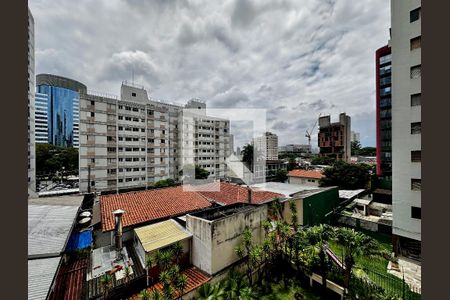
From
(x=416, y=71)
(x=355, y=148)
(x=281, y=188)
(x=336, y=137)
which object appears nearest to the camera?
(x=416, y=71)

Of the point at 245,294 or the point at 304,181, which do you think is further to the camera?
the point at 304,181

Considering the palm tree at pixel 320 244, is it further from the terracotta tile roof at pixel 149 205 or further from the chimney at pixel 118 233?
the chimney at pixel 118 233

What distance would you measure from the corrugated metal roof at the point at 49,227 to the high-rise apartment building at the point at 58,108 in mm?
82248

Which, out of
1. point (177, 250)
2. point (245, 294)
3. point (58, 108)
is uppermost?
point (58, 108)

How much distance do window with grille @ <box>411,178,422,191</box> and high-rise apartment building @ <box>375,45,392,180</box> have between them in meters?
17.5

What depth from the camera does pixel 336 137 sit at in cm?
5409

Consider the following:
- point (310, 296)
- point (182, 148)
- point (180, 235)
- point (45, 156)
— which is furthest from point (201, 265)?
point (45, 156)

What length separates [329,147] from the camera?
56656 mm

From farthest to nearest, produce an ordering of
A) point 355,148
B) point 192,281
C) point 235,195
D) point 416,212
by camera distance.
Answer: point 355,148
point 235,195
point 416,212
point 192,281

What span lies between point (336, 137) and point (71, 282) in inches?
2434

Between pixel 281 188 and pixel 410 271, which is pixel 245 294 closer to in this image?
pixel 410 271

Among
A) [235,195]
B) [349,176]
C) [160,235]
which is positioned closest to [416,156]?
[235,195]

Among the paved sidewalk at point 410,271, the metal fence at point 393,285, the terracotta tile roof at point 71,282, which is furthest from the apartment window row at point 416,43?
the terracotta tile roof at point 71,282

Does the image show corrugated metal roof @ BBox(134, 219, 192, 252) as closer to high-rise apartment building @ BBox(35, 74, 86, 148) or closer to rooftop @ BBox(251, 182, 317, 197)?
rooftop @ BBox(251, 182, 317, 197)
